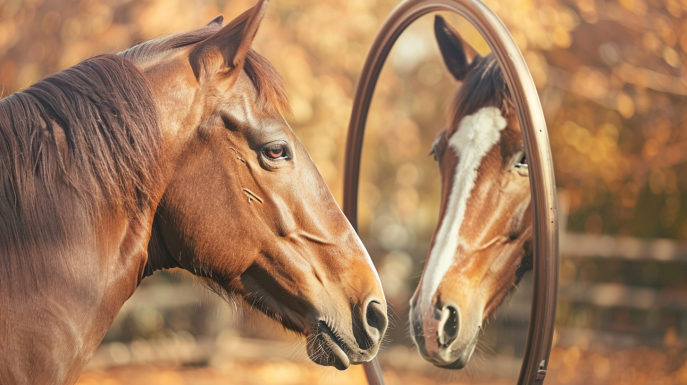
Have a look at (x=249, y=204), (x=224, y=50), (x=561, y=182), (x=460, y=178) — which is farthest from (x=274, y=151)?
(x=561, y=182)

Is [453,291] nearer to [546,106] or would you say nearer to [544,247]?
[544,247]

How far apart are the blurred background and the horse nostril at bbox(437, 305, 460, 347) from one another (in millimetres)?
2734

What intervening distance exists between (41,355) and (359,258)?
627mm

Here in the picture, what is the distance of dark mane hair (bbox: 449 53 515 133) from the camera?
5.40 ft

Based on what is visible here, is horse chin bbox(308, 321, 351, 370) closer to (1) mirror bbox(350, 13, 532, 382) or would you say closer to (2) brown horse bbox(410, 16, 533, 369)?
(1) mirror bbox(350, 13, 532, 382)

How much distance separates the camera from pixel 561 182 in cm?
534

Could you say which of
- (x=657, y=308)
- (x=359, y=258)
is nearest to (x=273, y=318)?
(x=359, y=258)

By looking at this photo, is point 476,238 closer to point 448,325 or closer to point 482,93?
point 448,325

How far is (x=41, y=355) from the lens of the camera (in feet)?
3.05

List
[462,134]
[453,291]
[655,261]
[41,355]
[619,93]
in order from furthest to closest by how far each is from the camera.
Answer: [655,261] < [619,93] < [462,134] < [453,291] < [41,355]

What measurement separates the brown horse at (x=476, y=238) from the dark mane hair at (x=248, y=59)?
0.68 metres

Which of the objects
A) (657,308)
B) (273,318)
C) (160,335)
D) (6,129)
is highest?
(6,129)

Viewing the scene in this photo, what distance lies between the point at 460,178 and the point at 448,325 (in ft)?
1.45

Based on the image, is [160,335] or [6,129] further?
[160,335]
